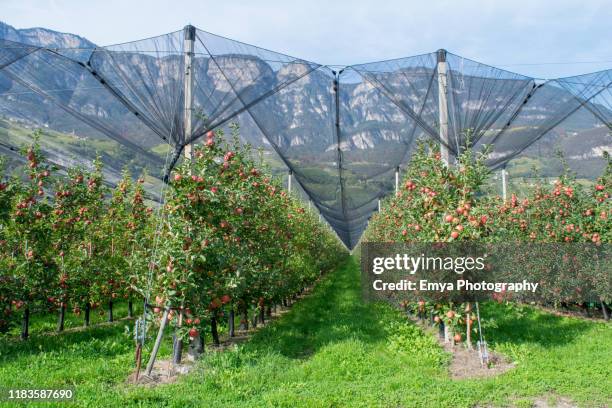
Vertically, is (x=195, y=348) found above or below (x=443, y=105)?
below

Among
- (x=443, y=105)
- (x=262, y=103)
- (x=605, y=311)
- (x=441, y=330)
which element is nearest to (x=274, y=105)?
(x=262, y=103)

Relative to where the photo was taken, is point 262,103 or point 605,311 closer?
point 262,103

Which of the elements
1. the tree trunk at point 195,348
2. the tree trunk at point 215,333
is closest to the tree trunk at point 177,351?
the tree trunk at point 195,348

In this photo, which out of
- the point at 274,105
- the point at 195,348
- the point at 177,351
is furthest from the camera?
the point at 274,105

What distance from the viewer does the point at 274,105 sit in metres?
7.86

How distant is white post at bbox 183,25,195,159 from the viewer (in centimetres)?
606

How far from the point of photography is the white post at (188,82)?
606 cm

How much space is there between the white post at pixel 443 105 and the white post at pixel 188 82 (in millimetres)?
3970

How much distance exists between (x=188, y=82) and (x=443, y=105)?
13.4 ft

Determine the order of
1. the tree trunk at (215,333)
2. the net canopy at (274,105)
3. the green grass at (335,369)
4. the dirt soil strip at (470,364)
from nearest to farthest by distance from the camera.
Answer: the green grass at (335,369)
the dirt soil strip at (470,364)
the net canopy at (274,105)
the tree trunk at (215,333)

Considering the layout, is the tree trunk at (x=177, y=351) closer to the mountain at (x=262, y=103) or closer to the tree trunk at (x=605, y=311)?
the mountain at (x=262, y=103)

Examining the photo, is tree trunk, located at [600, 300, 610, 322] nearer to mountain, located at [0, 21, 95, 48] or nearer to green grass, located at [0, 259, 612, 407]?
green grass, located at [0, 259, 612, 407]

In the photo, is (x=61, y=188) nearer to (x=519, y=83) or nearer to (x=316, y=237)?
(x=519, y=83)

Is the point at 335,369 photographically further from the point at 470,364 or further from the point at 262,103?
the point at 262,103
